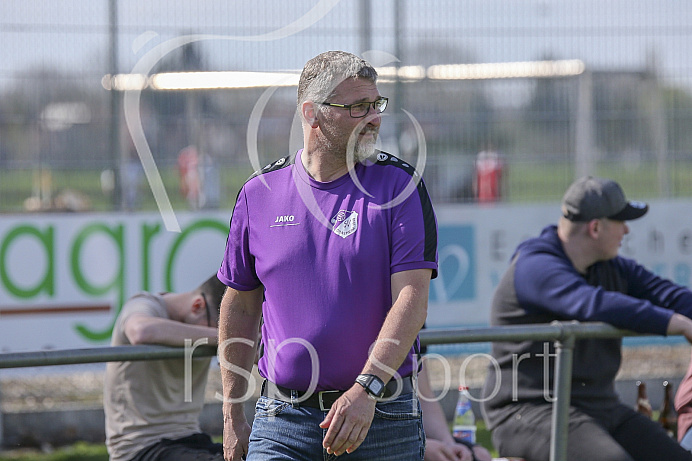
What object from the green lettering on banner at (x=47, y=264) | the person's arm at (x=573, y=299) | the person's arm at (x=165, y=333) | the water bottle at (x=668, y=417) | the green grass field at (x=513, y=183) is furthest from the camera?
the green grass field at (x=513, y=183)

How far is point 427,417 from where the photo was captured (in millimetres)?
4086

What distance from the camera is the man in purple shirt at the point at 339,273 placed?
9.37 feet

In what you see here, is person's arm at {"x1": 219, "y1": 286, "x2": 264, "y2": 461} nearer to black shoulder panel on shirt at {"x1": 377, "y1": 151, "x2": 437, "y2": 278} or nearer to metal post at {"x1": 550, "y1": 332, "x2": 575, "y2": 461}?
black shoulder panel on shirt at {"x1": 377, "y1": 151, "x2": 437, "y2": 278}

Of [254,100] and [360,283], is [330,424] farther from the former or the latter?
[254,100]

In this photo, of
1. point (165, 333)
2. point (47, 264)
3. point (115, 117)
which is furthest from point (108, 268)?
point (165, 333)

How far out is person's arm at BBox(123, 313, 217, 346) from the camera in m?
3.62

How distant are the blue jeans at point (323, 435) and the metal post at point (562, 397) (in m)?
1.13

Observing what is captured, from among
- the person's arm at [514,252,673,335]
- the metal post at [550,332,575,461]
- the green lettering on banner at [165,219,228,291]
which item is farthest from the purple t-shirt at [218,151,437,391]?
the green lettering on banner at [165,219,228,291]

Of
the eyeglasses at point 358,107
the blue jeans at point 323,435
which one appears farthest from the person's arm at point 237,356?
the eyeglasses at point 358,107

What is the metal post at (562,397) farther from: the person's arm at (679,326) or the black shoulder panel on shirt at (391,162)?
the black shoulder panel on shirt at (391,162)

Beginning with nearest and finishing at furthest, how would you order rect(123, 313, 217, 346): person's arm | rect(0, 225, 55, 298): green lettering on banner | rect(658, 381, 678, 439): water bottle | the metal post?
rect(123, 313, 217, 346): person's arm → the metal post → rect(658, 381, 678, 439): water bottle → rect(0, 225, 55, 298): green lettering on banner

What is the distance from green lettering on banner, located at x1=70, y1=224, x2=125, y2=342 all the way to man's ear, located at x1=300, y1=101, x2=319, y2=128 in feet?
16.4

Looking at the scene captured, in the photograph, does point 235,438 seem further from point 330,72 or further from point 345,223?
point 330,72

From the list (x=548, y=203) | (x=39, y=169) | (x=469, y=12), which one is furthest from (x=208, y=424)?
(x=469, y=12)
